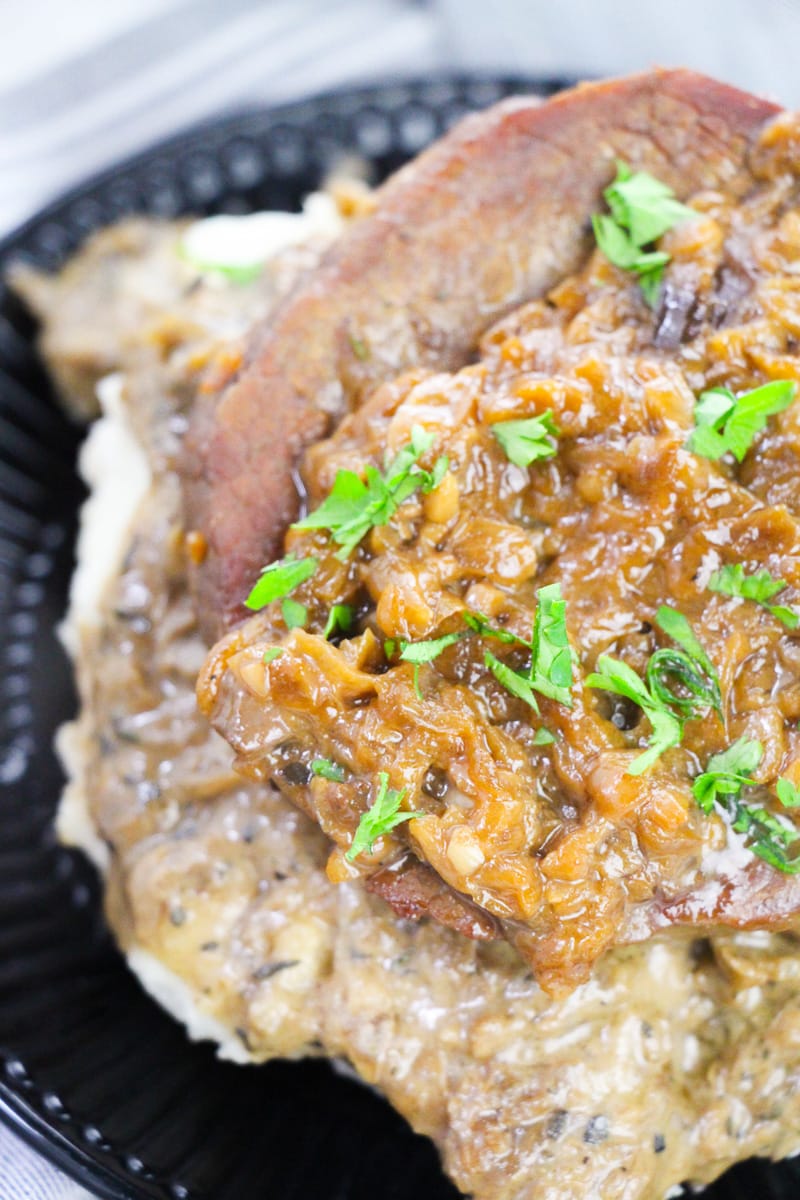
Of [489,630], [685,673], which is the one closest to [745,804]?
[685,673]

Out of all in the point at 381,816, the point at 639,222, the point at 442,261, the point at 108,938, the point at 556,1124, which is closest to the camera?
the point at 381,816

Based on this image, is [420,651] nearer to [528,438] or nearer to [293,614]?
[293,614]

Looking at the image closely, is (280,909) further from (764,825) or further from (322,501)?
(764,825)

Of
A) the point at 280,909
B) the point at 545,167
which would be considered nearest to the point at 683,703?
the point at 280,909

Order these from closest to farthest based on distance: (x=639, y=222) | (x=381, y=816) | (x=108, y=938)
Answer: (x=381, y=816) → (x=639, y=222) → (x=108, y=938)

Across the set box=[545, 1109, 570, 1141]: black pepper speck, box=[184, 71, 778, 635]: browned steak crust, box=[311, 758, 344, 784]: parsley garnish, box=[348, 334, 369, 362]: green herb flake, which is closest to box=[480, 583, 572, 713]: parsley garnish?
box=[311, 758, 344, 784]: parsley garnish

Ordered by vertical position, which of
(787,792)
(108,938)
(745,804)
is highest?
(787,792)
